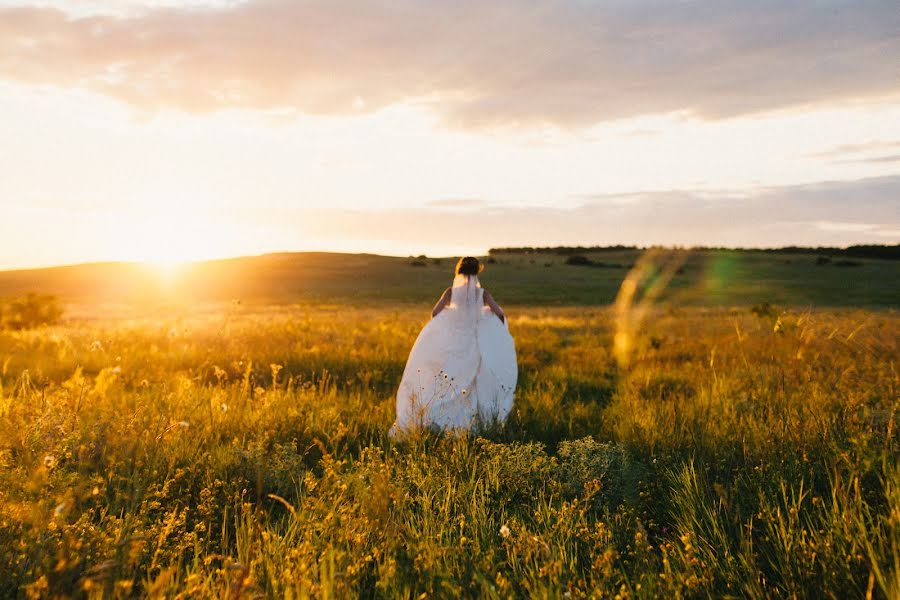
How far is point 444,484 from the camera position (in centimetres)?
421

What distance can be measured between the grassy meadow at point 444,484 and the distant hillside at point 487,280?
1225 inches

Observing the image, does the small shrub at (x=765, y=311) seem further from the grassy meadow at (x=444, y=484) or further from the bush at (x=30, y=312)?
the bush at (x=30, y=312)

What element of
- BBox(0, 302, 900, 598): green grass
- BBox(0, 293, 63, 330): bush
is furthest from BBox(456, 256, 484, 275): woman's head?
BBox(0, 293, 63, 330): bush

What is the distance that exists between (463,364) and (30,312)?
18596 mm

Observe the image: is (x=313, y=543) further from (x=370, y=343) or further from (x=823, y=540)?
(x=370, y=343)

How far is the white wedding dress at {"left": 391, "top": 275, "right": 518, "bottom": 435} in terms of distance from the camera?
24.0 ft

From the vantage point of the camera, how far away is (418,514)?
3791mm

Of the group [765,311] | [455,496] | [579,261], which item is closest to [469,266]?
[455,496]

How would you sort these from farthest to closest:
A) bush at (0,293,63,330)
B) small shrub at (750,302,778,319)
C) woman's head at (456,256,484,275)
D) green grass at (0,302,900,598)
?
bush at (0,293,63,330) → small shrub at (750,302,778,319) → woman's head at (456,256,484,275) → green grass at (0,302,900,598)

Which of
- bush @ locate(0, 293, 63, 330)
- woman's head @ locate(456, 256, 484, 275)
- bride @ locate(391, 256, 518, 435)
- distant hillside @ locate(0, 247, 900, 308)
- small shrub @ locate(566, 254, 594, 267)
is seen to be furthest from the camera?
small shrub @ locate(566, 254, 594, 267)

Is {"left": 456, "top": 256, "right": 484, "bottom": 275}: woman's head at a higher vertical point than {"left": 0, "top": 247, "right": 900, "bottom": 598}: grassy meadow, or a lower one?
higher

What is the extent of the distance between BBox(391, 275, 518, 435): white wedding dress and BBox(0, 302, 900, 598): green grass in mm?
485

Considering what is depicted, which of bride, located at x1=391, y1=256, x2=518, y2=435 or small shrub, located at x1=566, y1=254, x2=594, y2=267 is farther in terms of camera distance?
small shrub, located at x1=566, y1=254, x2=594, y2=267

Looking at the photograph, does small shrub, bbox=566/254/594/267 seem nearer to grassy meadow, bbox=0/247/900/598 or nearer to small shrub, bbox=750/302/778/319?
small shrub, bbox=750/302/778/319
